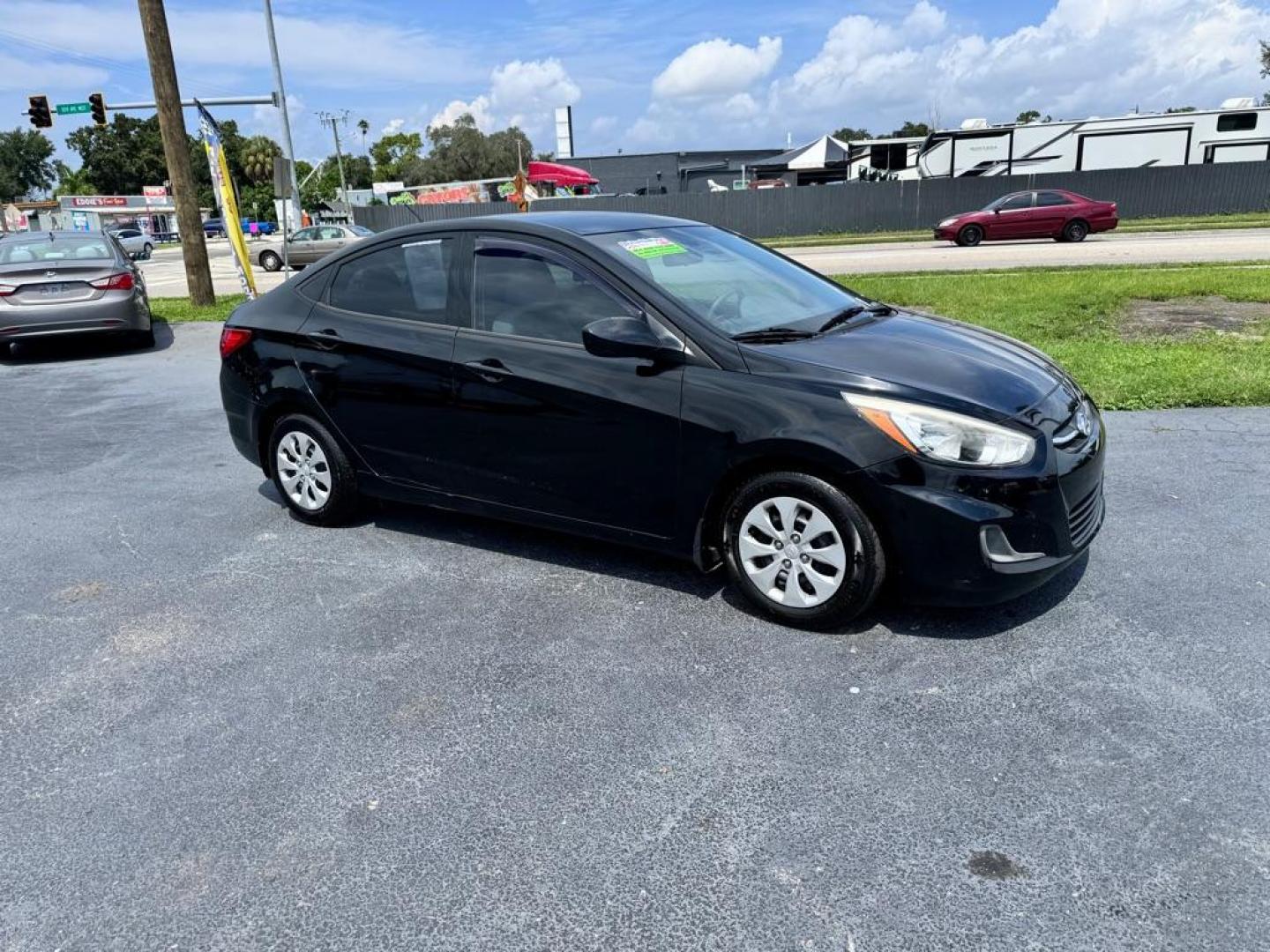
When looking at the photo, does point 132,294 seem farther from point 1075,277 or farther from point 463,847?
point 1075,277

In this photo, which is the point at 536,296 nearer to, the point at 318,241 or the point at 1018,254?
the point at 1018,254

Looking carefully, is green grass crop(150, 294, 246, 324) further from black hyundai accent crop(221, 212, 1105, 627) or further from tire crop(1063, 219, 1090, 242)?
tire crop(1063, 219, 1090, 242)

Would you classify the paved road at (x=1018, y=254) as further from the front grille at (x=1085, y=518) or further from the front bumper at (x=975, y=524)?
the front bumper at (x=975, y=524)

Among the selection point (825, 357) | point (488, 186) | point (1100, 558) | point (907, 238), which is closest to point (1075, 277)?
point (1100, 558)

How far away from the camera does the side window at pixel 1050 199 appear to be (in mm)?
24609

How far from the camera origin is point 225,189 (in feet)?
45.8

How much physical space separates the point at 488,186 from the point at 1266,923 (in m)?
58.3

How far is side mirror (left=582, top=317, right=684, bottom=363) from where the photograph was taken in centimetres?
390

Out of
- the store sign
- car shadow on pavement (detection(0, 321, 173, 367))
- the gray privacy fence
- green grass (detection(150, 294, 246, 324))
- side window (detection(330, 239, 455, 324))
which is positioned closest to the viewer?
side window (detection(330, 239, 455, 324))

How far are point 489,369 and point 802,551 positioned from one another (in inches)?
64.9

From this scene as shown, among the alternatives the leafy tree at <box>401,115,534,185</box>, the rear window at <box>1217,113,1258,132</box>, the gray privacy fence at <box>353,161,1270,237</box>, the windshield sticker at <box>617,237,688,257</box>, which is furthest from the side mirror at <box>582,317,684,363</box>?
the leafy tree at <box>401,115,534,185</box>

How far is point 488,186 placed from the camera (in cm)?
5669

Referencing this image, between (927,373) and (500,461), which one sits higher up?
(927,373)

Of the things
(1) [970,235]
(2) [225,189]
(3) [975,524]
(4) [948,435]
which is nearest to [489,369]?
(4) [948,435]
